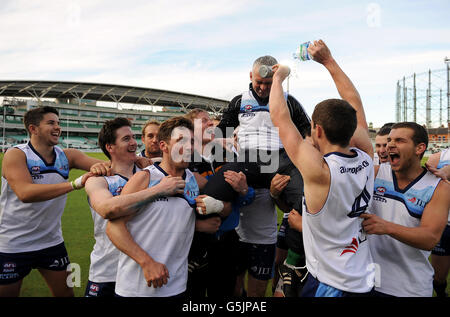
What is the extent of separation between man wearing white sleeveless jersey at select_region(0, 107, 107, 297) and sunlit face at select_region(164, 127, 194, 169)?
1.39 metres

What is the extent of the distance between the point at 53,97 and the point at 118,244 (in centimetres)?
7084

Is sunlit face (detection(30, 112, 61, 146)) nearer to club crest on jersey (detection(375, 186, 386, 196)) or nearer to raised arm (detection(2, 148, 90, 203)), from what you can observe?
raised arm (detection(2, 148, 90, 203))

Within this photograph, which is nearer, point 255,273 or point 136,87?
point 255,273

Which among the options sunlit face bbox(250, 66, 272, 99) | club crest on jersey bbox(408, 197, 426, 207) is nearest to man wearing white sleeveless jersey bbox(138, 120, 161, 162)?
sunlit face bbox(250, 66, 272, 99)

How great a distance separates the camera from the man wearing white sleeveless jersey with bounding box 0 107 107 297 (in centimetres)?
339

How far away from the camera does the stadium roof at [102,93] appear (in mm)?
59469

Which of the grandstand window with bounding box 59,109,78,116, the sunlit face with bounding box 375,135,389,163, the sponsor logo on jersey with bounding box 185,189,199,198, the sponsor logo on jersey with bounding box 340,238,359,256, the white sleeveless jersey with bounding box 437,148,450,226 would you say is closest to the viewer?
the sponsor logo on jersey with bounding box 340,238,359,256

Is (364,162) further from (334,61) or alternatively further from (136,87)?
(136,87)

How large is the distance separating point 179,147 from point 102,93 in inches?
2642

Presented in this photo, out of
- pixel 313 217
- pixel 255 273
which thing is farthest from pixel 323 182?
pixel 255 273

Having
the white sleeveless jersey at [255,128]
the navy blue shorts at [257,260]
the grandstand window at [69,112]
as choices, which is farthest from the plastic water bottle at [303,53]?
the grandstand window at [69,112]

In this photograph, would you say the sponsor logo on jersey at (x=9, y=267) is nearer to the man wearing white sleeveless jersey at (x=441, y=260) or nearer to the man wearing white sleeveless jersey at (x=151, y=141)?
the man wearing white sleeveless jersey at (x=151, y=141)
